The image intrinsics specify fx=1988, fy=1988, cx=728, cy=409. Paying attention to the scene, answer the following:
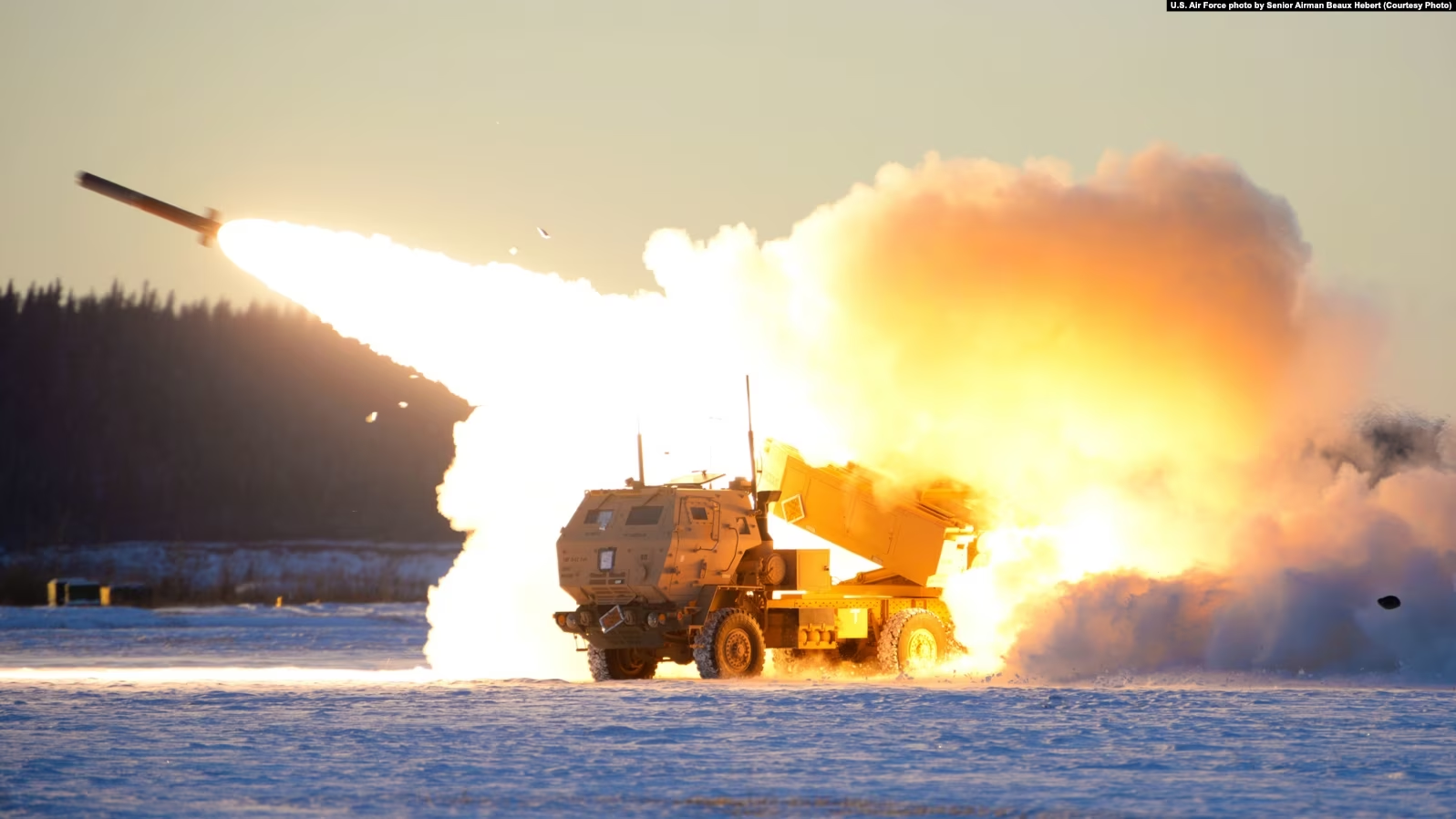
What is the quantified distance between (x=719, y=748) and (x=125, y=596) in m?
52.4

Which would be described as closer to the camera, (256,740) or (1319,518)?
(256,740)

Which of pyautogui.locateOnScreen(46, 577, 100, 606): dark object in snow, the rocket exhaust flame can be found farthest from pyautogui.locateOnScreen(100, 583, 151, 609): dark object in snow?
the rocket exhaust flame

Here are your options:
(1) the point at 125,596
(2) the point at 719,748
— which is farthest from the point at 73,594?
(2) the point at 719,748

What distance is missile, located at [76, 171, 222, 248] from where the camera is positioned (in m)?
29.3

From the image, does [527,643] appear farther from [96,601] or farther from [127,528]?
[127,528]

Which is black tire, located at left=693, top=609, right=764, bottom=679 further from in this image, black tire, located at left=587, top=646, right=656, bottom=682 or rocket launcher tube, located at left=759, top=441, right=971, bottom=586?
rocket launcher tube, located at left=759, top=441, right=971, bottom=586

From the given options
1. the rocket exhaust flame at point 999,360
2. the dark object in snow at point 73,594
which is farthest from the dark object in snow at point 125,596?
the rocket exhaust flame at point 999,360

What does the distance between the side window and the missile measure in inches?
298

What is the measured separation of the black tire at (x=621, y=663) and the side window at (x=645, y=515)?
1.98 meters

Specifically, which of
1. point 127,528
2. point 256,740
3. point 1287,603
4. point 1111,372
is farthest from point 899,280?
point 127,528

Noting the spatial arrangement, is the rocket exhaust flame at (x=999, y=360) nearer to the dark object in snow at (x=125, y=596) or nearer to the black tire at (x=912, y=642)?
the black tire at (x=912, y=642)

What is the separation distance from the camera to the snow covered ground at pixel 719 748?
15.4 m

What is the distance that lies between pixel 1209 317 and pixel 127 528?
287 ft

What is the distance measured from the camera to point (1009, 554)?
1126 inches
